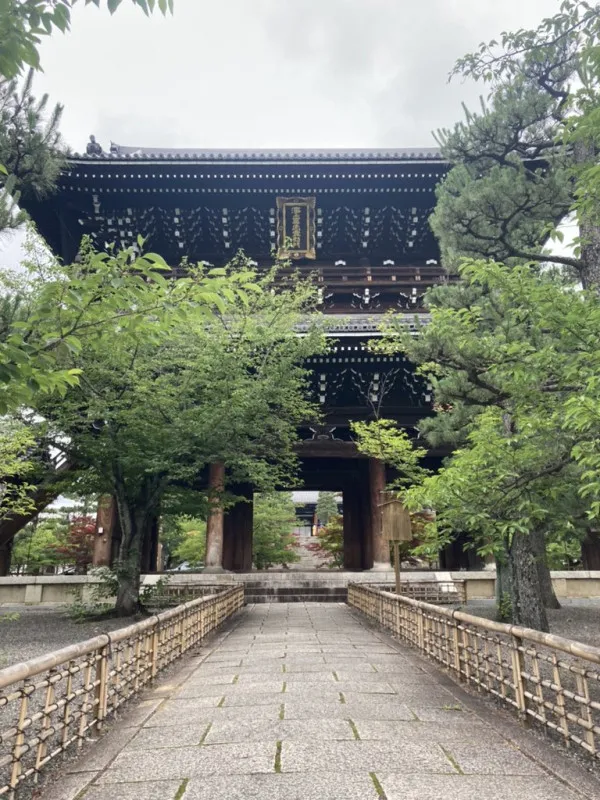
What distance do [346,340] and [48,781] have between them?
42.1ft

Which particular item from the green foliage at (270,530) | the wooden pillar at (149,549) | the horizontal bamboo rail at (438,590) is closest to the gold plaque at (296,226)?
the wooden pillar at (149,549)

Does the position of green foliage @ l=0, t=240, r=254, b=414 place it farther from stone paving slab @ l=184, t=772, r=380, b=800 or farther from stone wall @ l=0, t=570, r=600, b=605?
stone wall @ l=0, t=570, r=600, b=605

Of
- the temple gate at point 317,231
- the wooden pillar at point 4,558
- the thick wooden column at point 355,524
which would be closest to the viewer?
the wooden pillar at point 4,558

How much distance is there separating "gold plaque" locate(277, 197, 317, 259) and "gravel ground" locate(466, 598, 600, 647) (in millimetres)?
12331

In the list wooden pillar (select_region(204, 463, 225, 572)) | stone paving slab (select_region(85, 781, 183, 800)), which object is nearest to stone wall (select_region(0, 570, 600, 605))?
wooden pillar (select_region(204, 463, 225, 572))

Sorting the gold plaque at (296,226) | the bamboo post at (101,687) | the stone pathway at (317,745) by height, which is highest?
the gold plaque at (296,226)

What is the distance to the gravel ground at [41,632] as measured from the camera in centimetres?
812

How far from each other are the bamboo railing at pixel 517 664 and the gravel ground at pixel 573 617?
2137 millimetres

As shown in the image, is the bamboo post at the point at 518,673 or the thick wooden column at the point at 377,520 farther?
the thick wooden column at the point at 377,520

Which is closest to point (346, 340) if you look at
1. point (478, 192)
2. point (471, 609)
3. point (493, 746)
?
point (471, 609)

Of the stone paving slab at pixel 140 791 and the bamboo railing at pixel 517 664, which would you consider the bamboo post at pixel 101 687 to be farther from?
the bamboo railing at pixel 517 664

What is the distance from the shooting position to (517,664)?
4.30 m

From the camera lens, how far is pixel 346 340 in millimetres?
15016

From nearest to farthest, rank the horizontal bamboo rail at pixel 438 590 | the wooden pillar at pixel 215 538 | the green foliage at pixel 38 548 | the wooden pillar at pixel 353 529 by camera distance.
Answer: the horizontal bamboo rail at pixel 438 590
the wooden pillar at pixel 215 538
the wooden pillar at pixel 353 529
the green foliage at pixel 38 548
